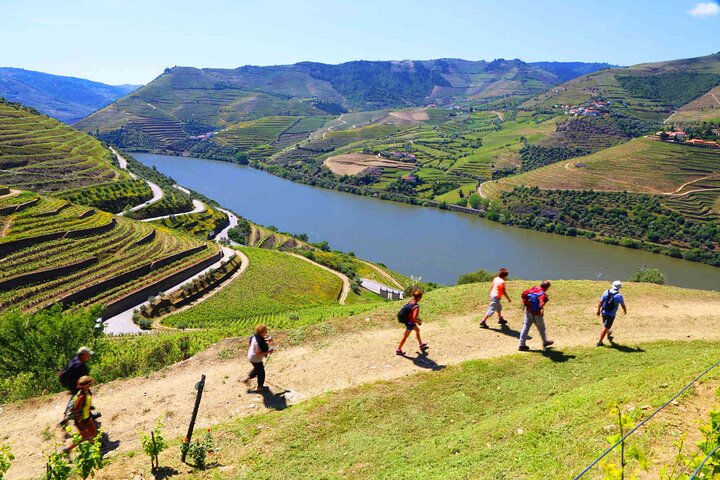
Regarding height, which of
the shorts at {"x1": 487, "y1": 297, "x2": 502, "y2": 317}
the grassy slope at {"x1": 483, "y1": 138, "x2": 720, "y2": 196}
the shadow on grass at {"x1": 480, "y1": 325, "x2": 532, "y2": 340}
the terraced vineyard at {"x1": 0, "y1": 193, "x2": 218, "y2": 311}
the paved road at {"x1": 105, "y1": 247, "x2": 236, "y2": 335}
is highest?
the grassy slope at {"x1": 483, "y1": 138, "x2": 720, "y2": 196}

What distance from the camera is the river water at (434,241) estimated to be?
263ft

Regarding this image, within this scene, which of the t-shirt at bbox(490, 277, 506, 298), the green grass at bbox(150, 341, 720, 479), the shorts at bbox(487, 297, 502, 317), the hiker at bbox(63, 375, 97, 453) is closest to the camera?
the green grass at bbox(150, 341, 720, 479)

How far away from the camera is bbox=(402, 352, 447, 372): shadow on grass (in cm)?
1133

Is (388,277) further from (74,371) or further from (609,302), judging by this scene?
(74,371)

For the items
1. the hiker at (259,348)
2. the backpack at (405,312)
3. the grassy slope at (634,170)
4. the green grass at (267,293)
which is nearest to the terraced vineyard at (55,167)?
the green grass at (267,293)

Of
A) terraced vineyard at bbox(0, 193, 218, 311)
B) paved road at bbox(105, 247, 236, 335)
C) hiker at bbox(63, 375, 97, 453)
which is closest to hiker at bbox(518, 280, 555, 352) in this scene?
hiker at bbox(63, 375, 97, 453)

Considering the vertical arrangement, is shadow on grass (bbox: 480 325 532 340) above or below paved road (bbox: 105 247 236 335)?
above

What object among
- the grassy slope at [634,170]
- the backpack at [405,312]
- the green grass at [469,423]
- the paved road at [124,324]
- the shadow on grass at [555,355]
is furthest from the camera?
the grassy slope at [634,170]

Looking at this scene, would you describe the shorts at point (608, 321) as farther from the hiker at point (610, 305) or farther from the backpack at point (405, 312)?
the backpack at point (405, 312)

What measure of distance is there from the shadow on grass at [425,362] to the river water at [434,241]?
66.7 meters

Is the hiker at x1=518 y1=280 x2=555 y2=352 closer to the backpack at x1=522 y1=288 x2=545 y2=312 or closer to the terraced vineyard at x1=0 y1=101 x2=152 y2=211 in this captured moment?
the backpack at x1=522 y1=288 x2=545 y2=312

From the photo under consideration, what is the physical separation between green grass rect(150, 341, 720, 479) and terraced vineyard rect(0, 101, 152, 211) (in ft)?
275

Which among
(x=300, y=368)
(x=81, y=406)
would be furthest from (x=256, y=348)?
(x=81, y=406)

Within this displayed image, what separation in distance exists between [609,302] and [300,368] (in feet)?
29.6
